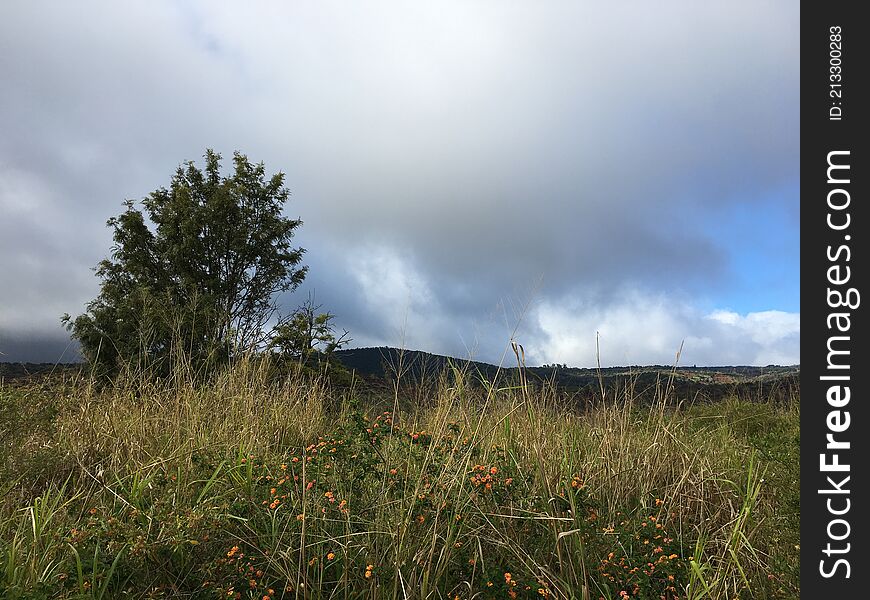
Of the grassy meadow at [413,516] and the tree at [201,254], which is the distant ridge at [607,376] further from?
the tree at [201,254]

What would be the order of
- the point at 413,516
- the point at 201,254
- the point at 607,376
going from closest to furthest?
the point at 413,516 → the point at 607,376 → the point at 201,254

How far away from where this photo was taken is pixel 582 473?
142 inches

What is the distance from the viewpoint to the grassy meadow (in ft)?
7.87

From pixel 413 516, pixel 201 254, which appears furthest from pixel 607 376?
pixel 201 254

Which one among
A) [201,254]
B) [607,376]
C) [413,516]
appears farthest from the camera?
[201,254]

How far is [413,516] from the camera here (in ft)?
8.38

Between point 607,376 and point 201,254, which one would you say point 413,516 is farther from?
point 201,254

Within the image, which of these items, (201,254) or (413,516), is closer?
(413,516)

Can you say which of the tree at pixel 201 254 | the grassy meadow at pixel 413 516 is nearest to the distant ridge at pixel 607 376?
the grassy meadow at pixel 413 516

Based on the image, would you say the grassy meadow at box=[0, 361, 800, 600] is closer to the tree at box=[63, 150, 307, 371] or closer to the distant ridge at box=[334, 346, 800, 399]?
the distant ridge at box=[334, 346, 800, 399]

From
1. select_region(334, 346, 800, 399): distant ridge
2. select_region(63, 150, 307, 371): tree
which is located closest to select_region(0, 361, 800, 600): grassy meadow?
select_region(334, 346, 800, 399): distant ridge

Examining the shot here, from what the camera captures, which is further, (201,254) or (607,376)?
(201,254)

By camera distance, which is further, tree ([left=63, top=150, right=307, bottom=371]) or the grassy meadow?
tree ([left=63, top=150, right=307, bottom=371])
